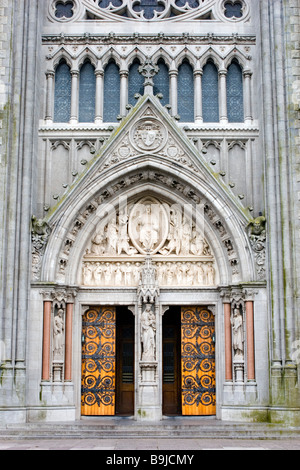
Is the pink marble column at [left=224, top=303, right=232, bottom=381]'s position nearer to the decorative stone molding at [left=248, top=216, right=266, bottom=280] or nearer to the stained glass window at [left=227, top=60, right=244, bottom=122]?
the decorative stone molding at [left=248, top=216, right=266, bottom=280]

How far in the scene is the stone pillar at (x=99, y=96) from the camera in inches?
834

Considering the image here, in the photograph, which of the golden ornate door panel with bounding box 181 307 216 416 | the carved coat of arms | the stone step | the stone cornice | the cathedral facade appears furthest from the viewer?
the stone cornice

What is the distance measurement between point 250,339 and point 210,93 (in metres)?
7.74

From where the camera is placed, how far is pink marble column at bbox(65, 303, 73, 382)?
19.7m

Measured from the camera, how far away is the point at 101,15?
22.0 metres

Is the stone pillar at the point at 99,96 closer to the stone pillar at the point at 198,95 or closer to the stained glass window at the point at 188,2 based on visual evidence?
the stone pillar at the point at 198,95

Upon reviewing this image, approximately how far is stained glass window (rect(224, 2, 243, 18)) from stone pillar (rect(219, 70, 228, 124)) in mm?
2135

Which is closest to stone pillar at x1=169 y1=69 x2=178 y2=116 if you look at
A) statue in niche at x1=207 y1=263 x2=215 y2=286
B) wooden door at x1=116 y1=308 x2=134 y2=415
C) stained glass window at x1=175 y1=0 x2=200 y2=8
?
stained glass window at x1=175 y1=0 x2=200 y2=8

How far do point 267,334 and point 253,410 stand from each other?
82.9 inches

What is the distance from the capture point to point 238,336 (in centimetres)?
1961

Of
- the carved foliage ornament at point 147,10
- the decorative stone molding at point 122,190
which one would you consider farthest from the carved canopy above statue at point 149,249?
the carved foliage ornament at point 147,10

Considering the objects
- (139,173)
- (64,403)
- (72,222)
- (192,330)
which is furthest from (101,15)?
(64,403)

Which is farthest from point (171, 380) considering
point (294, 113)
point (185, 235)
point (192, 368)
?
point (294, 113)

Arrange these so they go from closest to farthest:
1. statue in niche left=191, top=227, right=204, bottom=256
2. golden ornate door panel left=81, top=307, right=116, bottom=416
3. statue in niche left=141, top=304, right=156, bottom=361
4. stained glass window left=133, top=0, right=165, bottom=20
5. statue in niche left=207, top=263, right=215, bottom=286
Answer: statue in niche left=141, top=304, right=156, bottom=361, golden ornate door panel left=81, top=307, right=116, bottom=416, statue in niche left=207, top=263, right=215, bottom=286, statue in niche left=191, top=227, right=204, bottom=256, stained glass window left=133, top=0, right=165, bottom=20
